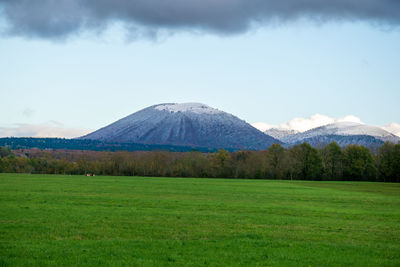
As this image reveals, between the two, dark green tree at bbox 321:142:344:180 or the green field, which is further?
dark green tree at bbox 321:142:344:180

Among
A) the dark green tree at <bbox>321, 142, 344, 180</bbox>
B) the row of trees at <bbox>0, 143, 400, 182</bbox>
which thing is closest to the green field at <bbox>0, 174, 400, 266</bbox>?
the row of trees at <bbox>0, 143, 400, 182</bbox>

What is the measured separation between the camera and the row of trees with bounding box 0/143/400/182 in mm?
124875

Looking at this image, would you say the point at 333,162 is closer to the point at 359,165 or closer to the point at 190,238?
the point at 359,165

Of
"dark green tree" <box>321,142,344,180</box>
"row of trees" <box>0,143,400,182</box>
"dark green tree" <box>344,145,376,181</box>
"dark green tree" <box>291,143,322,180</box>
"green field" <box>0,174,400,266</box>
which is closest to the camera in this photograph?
"green field" <box>0,174,400,266</box>

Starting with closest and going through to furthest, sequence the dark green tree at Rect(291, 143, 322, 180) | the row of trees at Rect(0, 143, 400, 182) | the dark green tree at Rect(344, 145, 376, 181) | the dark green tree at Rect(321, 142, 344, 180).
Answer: the dark green tree at Rect(344, 145, 376, 181) → the row of trees at Rect(0, 143, 400, 182) → the dark green tree at Rect(291, 143, 322, 180) → the dark green tree at Rect(321, 142, 344, 180)

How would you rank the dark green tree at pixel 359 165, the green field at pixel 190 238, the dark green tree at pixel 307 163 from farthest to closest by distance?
the dark green tree at pixel 307 163 < the dark green tree at pixel 359 165 < the green field at pixel 190 238

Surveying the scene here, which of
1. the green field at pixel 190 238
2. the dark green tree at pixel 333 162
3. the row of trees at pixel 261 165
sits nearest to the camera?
the green field at pixel 190 238

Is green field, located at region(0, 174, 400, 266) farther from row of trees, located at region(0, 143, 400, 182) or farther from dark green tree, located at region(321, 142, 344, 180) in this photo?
dark green tree, located at region(321, 142, 344, 180)

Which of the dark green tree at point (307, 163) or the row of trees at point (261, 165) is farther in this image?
the dark green tree at point (307, 163)

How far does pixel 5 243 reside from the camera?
57.1ft

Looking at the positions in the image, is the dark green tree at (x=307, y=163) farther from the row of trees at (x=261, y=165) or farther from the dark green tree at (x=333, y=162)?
the dark green tree at (x=333, y=162)

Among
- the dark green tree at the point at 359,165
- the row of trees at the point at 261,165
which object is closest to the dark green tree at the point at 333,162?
the row of trees at the point at 261,165

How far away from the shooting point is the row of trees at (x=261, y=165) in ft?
410

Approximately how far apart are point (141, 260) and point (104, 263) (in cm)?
129
